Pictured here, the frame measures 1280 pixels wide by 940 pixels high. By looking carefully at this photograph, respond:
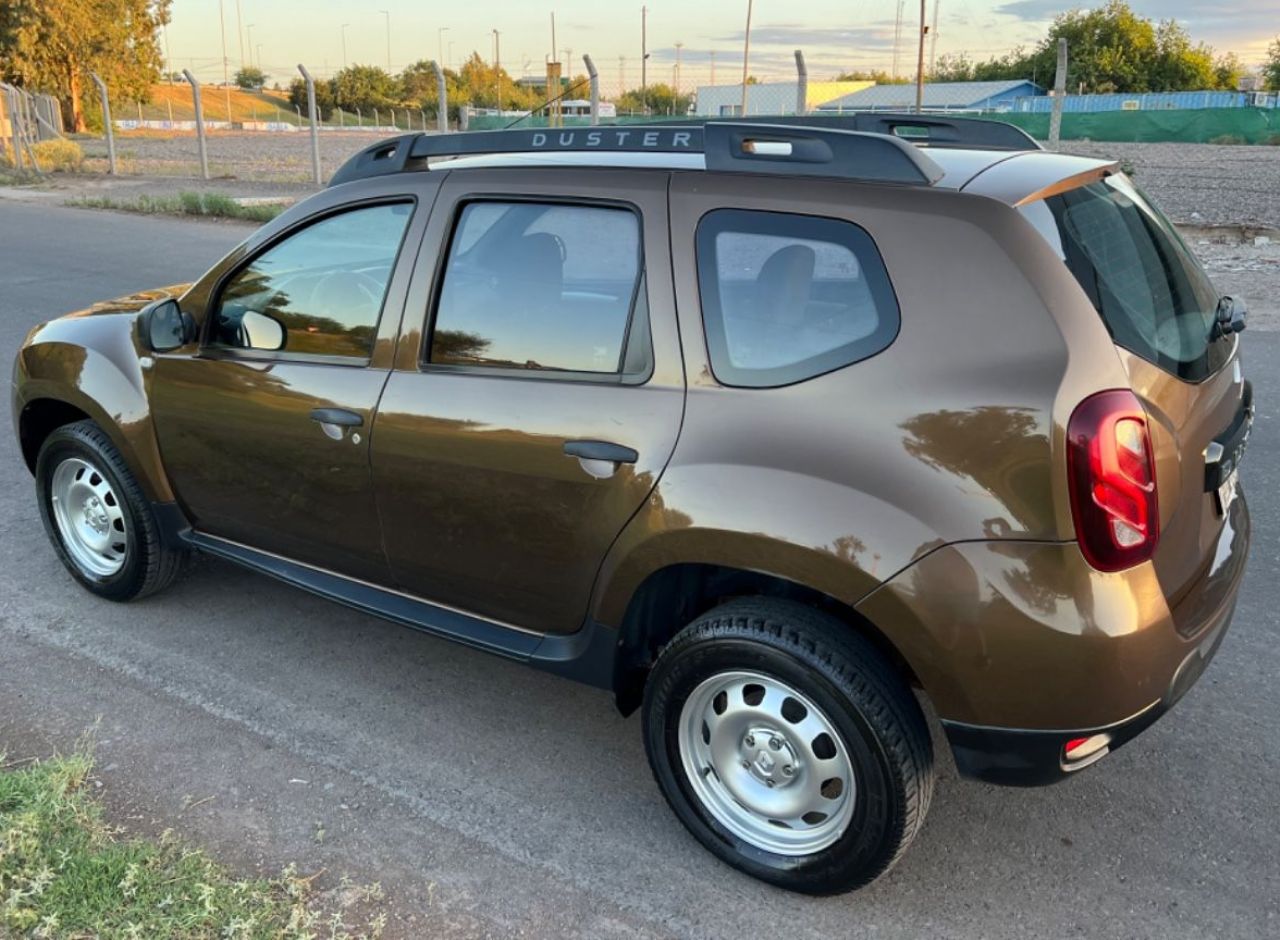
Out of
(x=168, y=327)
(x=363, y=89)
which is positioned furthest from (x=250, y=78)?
(x=168, y=327)

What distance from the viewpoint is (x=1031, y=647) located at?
2355 millimetres

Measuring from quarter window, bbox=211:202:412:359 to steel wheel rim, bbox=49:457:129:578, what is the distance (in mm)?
1001

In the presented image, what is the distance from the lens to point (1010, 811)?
3.13 metres

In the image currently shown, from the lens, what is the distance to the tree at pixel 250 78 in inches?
4611

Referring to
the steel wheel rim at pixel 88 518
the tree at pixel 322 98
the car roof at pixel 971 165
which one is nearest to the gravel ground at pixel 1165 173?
the car roof at pixel 971 165

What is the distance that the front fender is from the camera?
4.05 metres

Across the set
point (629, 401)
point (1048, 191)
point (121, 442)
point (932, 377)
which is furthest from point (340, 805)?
point (1048, 191)

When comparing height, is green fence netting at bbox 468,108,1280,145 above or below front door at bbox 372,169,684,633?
above

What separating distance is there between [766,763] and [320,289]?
2.15m

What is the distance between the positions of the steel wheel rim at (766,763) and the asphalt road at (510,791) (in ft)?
0.57

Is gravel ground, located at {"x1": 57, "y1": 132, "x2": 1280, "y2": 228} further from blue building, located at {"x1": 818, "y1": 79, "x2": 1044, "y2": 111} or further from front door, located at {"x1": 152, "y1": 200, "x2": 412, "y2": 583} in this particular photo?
blue building, located at {"x1": 818, "y1": 79, "x2": 1044, "y2": 111}

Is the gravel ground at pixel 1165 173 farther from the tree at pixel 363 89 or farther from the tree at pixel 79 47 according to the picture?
the tree at pixel 363 89

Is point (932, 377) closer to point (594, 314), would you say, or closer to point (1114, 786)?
point (594, 314)

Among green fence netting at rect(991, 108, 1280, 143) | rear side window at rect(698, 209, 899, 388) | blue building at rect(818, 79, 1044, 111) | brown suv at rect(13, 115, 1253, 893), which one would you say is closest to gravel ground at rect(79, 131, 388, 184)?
brown suv at rect(13, 115, 1253, 893)
